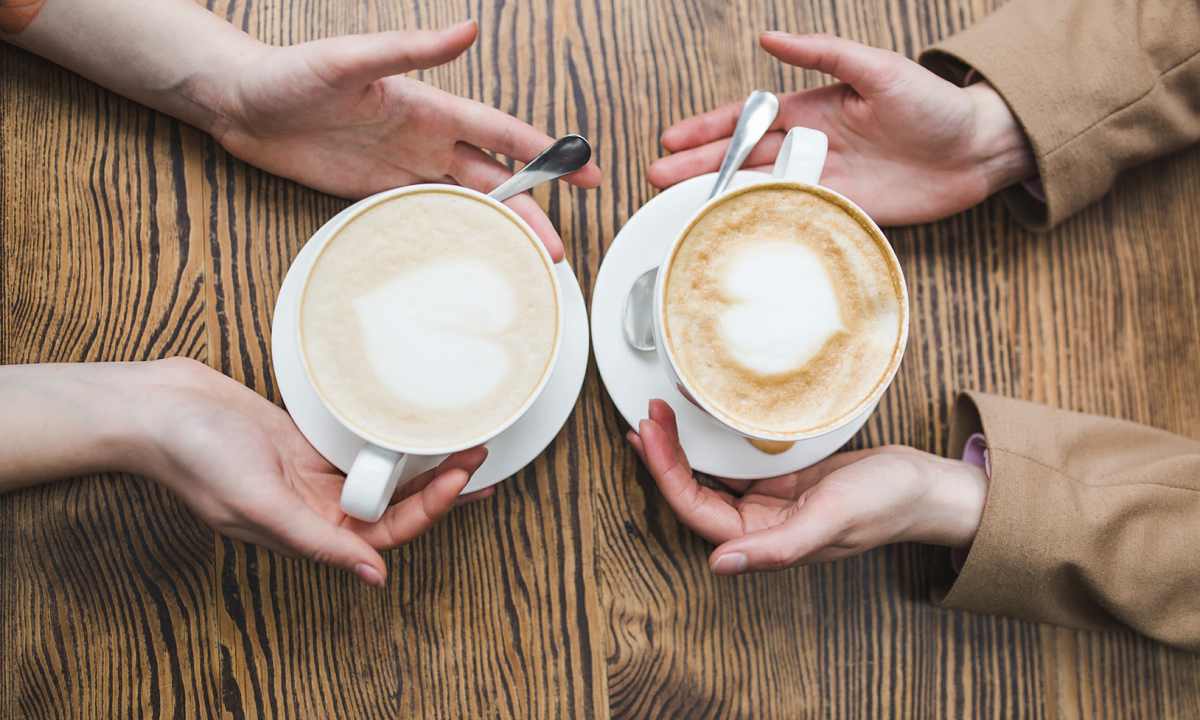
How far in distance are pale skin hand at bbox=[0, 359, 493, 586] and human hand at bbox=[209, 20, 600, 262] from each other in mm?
348

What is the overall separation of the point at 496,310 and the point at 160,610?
754mm

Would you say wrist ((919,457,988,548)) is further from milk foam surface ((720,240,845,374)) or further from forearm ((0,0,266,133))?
forearm ((0,0,266,133))

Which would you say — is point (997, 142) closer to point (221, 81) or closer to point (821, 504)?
point (821, 504)

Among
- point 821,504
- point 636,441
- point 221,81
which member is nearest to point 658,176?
point 636,441

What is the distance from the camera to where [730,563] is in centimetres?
81

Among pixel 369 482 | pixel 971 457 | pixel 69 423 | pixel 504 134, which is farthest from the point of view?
pixel 971 457

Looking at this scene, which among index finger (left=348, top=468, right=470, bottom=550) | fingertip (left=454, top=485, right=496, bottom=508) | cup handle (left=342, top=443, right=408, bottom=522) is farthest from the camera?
fingertip (left=454, top=485, right=496, bottom=508)

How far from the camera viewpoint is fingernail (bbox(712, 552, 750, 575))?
2.64 ft

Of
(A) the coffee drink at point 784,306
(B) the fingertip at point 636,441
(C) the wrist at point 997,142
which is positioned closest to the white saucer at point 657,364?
(B) the fingertip at point 636,441

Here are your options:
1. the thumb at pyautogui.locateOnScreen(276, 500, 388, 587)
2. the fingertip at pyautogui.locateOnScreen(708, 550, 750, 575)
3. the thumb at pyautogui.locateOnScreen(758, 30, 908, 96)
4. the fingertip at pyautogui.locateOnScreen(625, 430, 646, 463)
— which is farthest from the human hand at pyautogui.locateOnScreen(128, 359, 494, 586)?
the thumb at pyautogui.locateOnScreen(758, 30, 908, 96)

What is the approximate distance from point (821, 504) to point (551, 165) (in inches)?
23.4

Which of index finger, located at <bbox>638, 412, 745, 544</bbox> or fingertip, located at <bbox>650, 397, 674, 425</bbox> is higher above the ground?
fingertip, located at <bbox>650, 397, 674, 425</bbox>

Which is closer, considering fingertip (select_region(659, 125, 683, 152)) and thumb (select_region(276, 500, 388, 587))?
thumb (select_region(276, 500, 388, 587))

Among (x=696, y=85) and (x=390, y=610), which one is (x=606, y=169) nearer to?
(x=696, y=85)
